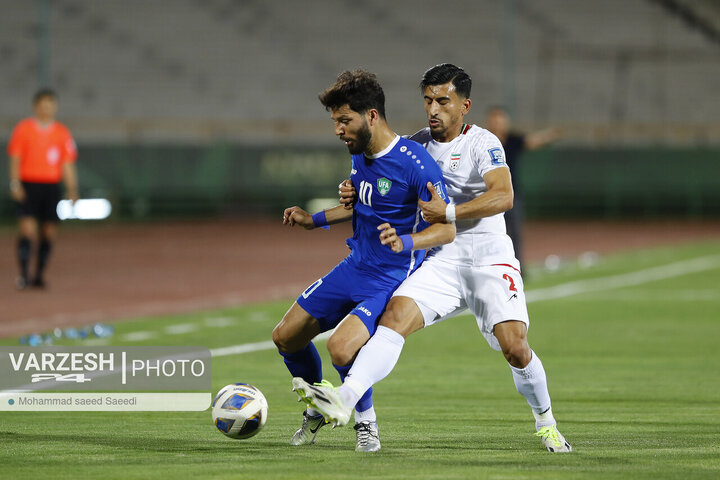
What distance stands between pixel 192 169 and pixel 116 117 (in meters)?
6.11

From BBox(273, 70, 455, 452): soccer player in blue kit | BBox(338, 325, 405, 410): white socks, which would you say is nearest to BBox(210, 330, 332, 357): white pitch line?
BBox(273, 70, 455, 452): soccer player in blue kit

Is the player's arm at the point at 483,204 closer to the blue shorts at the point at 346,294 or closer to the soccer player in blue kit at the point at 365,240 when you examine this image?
the soccer player in blue kit at the point at 365,240

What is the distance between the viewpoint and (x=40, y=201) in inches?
644

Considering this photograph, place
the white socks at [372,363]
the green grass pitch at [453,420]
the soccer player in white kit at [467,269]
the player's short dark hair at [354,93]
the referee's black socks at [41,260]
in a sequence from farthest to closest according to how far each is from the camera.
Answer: the referee's black socks at [41,260], the soccer player in white kit at [467,269], the player's short dark hair at [354,93], the white socks at [372,363], the green grass pitch at [453,420]

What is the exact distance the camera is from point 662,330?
13.1m

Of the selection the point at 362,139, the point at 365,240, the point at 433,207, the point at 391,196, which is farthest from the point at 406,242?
the point at 362,139

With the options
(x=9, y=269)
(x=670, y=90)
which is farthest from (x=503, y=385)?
(x=670, y=90)

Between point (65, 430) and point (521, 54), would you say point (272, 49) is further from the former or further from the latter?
point (65, 430)

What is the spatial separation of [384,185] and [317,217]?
0.61m

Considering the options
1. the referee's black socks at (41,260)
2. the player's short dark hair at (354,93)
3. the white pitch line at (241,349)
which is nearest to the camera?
the player's short dark hair at (354,93)

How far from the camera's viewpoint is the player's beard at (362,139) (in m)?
6.53

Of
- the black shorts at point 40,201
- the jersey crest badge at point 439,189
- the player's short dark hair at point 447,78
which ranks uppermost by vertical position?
the black shorts at point 40,201

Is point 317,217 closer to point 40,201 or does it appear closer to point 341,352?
point 341,352

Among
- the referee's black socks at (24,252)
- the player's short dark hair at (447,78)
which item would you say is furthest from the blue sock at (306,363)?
the referee's black socks at (24,252)
